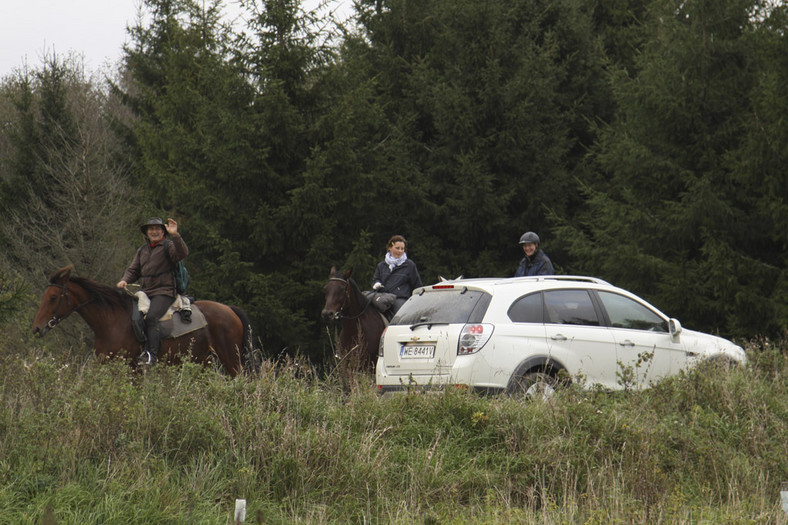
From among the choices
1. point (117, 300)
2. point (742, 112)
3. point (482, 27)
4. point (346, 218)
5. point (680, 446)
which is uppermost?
point (482, 27)

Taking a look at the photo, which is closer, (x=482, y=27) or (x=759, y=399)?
(x=759, y=399)

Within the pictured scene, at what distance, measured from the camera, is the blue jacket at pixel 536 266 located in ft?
43.1

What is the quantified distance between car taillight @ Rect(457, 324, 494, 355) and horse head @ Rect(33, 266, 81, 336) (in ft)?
16.9

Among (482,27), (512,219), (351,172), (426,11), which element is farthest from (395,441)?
(426,11)

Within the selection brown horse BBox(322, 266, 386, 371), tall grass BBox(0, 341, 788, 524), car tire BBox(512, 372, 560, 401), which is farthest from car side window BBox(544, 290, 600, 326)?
brown horse BBox(322, 266, 386, 371)

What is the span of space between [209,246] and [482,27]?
9.44 m

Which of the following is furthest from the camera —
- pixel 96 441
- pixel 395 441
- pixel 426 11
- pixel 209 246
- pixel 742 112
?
pixel 426 11

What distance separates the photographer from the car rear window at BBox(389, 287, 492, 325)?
9.62 meters

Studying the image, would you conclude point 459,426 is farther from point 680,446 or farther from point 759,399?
point 759,399

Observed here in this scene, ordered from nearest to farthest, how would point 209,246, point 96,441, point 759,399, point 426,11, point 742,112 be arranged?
point 96,441 → point 759,399 → point 742,112 → point 209,246 → point 426,11

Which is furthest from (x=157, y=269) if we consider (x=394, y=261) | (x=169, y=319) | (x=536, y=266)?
(x=536, y=266)

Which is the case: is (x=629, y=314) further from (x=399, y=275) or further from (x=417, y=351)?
(x=399, y=275)

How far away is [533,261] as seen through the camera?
13.4m

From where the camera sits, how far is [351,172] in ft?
65.5
